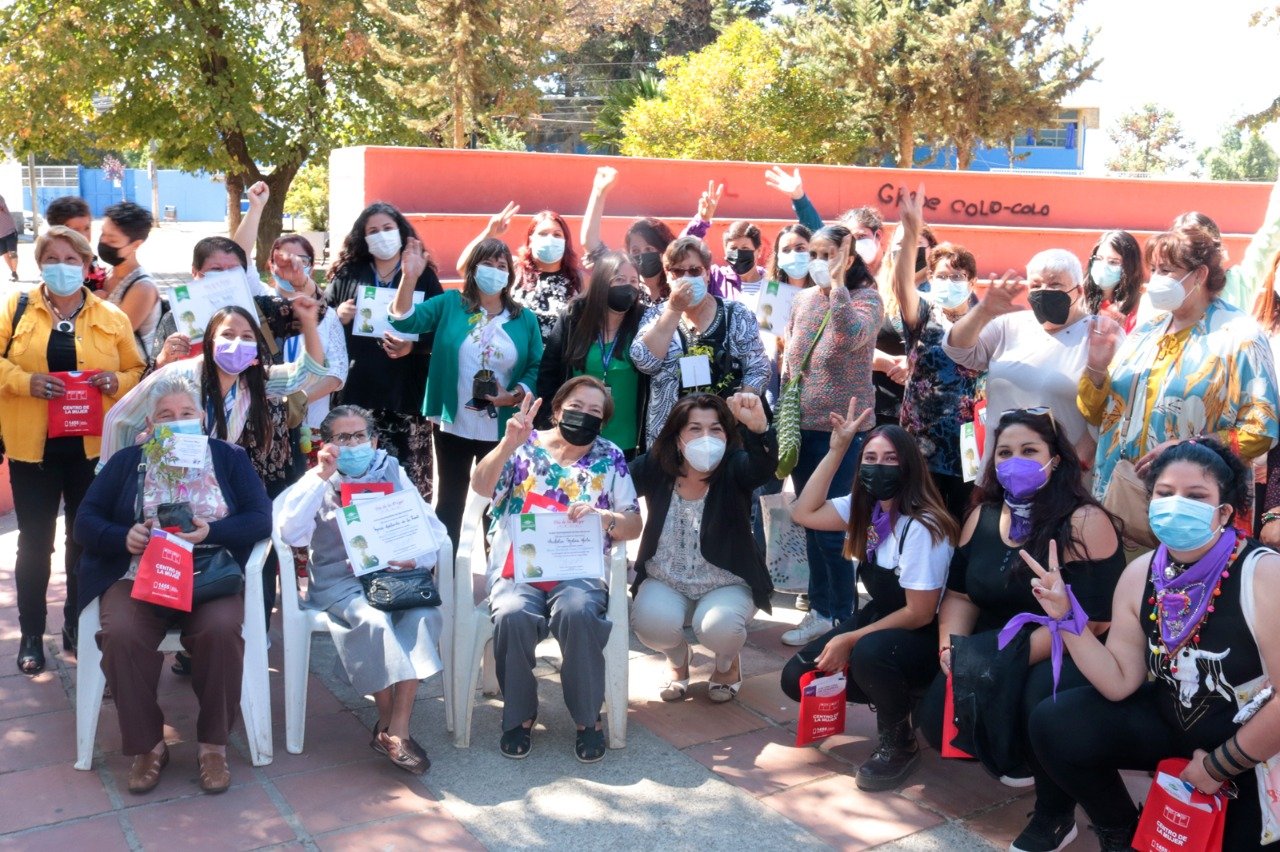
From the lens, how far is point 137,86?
63.1 feet

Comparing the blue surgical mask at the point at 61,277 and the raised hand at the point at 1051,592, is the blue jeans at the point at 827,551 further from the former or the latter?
the blue surgical mask at the point at 61,277

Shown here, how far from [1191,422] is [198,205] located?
62.6 m

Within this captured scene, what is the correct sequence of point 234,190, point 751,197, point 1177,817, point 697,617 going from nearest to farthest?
point 1177,817, point 697,617, point 751,197, point 234,190

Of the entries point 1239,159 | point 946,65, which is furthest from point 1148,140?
point 946,65

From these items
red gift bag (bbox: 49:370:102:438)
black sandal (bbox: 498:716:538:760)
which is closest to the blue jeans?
black sandal (bbox: 498:716:538:760)

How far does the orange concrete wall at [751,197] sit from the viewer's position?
44.2 feet

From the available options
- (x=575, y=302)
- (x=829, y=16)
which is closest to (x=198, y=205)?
(x=829, y=16)

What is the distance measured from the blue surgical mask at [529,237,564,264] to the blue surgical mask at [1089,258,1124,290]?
2.45 m

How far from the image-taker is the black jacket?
467cm

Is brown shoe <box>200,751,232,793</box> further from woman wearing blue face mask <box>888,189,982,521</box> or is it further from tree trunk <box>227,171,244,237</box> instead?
tree trunk <box>227,171,244,237</box>

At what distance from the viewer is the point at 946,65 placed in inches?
989

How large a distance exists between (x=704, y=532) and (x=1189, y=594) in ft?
6.18

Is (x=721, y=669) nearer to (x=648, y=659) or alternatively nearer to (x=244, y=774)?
(x=648, y=659)

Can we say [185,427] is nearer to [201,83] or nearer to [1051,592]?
[1051,592]
